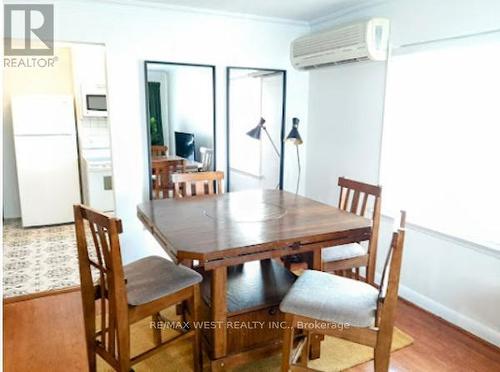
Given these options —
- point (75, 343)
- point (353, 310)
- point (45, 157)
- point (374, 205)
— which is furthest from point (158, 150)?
point (353, 310)

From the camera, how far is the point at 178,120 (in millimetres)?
3285

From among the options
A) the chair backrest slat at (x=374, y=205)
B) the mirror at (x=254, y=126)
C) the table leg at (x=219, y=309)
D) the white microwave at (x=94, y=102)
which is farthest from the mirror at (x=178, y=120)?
the white microwave at (x=94, y=102)

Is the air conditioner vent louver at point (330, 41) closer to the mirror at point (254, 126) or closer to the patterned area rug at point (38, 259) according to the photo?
the mirror at point (254, 126)

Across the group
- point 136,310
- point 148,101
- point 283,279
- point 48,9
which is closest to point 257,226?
point 283,279

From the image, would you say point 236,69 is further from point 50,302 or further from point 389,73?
point 50,302

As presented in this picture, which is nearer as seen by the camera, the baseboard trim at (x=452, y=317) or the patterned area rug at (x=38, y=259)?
the baseboard trim at (x=452, y=317)

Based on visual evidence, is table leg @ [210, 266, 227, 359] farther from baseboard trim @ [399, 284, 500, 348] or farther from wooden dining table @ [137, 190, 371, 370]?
baseboard trim @ [399, 284, 500, 348]

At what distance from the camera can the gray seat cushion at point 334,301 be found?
1.59 metres

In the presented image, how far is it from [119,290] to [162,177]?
1.75 metres

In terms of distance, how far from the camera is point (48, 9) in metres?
2.70

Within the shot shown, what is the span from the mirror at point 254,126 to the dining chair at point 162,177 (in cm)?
56

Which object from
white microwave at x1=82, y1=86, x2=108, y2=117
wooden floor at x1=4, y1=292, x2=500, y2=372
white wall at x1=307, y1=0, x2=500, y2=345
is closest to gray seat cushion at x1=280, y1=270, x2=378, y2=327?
wooden floor at x1=4, y1=292, x2=500, y2=372

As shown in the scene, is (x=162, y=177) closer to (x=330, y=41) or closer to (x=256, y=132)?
(x=256, y=132)

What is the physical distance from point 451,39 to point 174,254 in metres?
2.16
